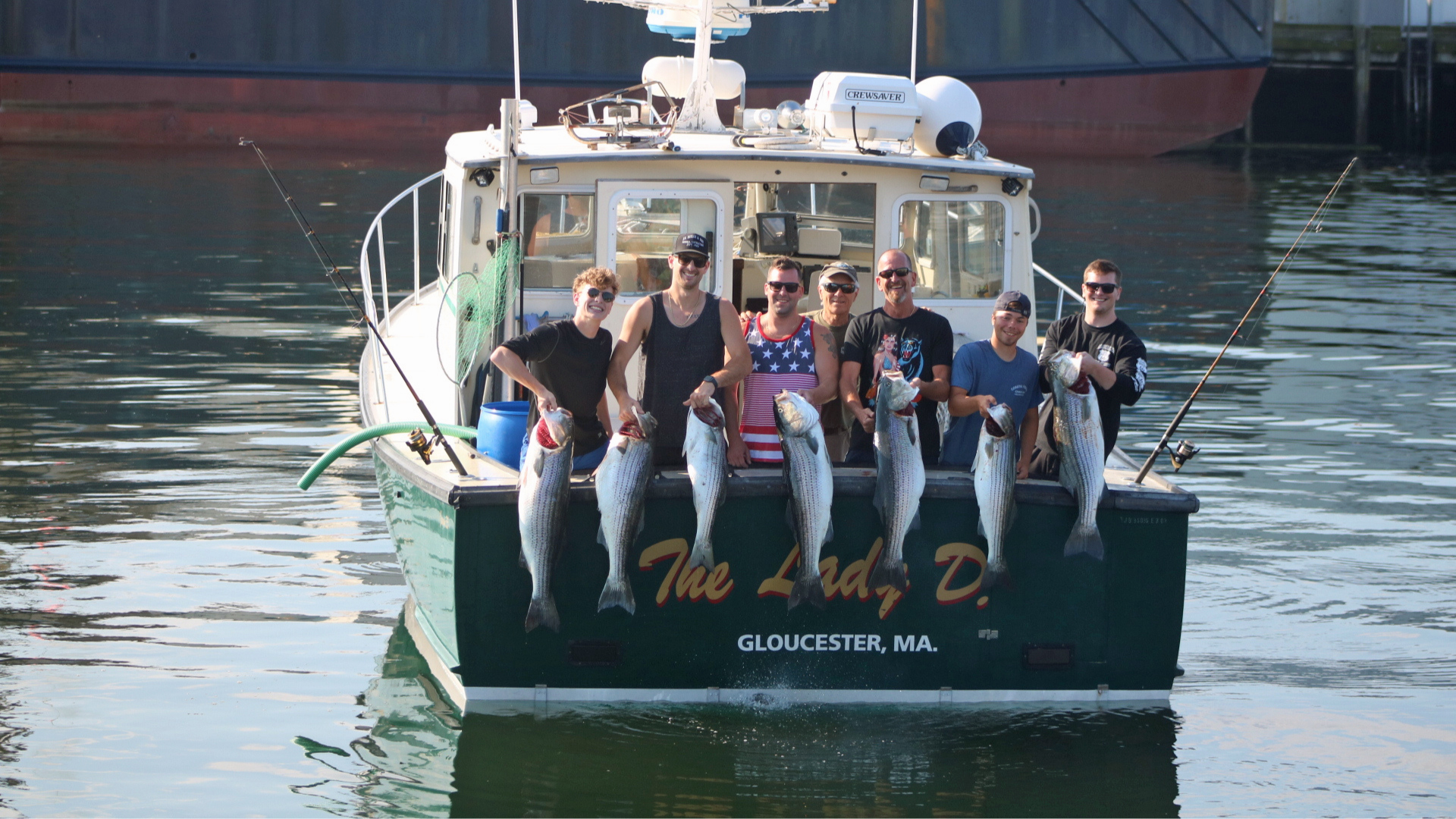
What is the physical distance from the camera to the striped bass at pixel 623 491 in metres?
5.93

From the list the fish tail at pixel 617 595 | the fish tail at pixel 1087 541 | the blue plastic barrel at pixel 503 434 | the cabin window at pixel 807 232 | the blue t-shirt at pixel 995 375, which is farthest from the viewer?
the cabin window at pixel 807 232

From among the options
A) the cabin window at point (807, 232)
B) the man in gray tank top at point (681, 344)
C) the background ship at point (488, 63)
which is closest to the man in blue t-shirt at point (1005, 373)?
the man in gray tank top at point (681, 344)

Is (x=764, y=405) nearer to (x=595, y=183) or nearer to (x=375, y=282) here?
(x=595, y=183)

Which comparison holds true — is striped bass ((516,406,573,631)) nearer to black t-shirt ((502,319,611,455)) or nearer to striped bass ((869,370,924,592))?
black t-shirt ((502,319,611,455))

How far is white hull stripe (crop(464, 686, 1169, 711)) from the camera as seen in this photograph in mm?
6555

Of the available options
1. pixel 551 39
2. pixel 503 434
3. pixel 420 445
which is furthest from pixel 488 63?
pixel 420 445

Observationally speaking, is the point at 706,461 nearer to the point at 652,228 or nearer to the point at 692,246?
the point at 692,246

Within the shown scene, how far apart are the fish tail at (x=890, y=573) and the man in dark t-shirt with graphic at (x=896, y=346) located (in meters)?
0.47

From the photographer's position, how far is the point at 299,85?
31328 millimetres

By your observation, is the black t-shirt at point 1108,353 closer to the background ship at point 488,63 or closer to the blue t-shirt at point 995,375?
the blue t-shirt at point 995,375

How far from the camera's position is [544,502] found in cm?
593

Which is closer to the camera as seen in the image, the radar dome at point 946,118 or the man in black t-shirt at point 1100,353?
the man in black t-shirt at point 1100,353

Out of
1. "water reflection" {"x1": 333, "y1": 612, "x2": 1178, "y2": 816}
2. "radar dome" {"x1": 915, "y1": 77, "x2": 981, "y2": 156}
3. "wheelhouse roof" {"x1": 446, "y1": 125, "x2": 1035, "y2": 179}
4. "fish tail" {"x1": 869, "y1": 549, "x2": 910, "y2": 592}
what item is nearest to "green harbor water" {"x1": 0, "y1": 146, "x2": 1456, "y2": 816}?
"water reflection" {"x1": 333, "y1": 612, "x2": 1178, "y2": 816}

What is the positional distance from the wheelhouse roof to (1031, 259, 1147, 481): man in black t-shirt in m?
1.15
